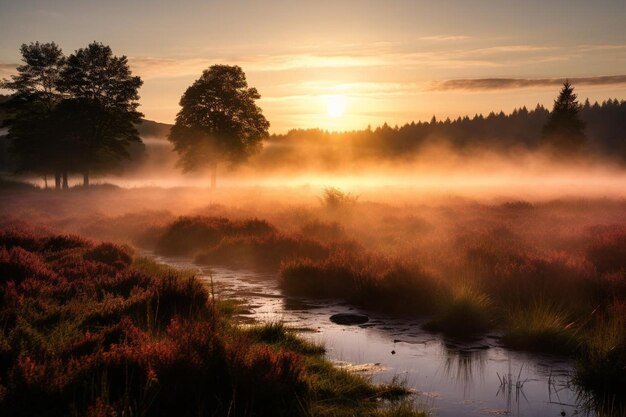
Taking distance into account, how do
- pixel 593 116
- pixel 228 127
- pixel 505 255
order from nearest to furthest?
1. pixel 505 255
2. pixel 228 127
3. pixel 593 116

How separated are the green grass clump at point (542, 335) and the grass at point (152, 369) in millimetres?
2916

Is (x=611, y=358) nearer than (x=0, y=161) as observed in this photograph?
Yes

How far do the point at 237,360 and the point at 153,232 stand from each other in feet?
60.6

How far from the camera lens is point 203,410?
489 centimetres

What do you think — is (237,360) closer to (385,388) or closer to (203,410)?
(203,410)

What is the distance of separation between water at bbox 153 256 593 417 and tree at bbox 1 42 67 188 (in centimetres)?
4687

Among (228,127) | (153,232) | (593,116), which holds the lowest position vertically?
(153,232)

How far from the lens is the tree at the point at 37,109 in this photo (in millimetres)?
51281

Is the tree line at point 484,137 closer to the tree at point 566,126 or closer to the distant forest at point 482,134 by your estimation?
the distant forest at point 482,134

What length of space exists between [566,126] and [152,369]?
59.5 metres

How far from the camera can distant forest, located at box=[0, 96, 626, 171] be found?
135500 millimetres

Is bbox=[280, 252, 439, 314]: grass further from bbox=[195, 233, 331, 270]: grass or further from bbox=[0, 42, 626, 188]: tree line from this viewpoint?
bbox=[0, 42, 626, 188]: tree line

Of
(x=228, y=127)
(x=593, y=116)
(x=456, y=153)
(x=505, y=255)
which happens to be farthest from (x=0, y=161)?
(x=593, y=116)

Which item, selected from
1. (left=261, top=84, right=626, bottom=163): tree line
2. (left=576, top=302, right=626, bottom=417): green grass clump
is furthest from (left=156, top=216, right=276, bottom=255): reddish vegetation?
(left=261, top=84, right=626, bottom=163): tree line
